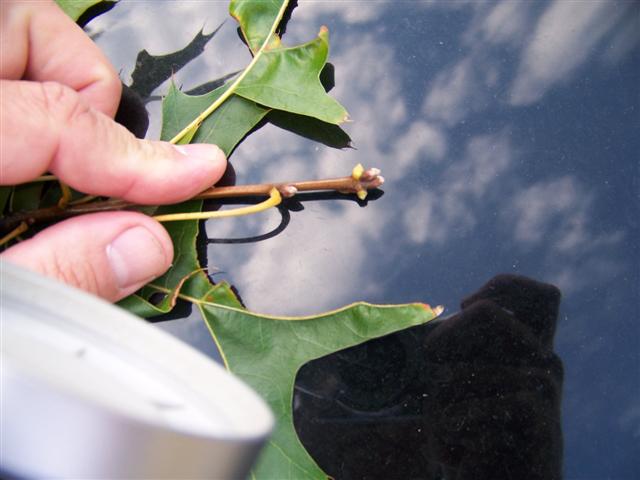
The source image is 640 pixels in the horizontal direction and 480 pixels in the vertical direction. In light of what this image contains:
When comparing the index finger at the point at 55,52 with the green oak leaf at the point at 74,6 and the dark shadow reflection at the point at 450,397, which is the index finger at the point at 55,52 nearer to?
the green oak leaf at the point at 74,6

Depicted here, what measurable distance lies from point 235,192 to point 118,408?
29 cm

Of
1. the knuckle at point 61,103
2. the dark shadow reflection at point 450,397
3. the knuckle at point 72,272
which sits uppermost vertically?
the knuckle at point 61,103

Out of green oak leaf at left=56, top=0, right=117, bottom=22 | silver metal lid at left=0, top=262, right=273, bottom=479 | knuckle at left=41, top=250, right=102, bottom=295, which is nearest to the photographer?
silver metal lid at left=0, top=262, right=273, bottom=479

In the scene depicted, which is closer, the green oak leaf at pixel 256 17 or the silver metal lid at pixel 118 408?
the silver metal lid at pixel 118 408

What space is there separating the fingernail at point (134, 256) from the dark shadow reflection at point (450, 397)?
0.15 m

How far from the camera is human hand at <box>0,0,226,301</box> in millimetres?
493

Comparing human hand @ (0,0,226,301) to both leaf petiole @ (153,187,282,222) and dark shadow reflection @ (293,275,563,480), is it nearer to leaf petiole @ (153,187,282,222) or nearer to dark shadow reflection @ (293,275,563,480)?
leaf petiole @ (153,187,282,222)

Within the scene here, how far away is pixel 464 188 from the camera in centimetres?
58

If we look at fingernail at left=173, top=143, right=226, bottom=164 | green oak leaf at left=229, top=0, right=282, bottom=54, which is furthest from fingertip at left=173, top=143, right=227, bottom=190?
green oak leaf at left=229, top=0, right=282, bottom=54

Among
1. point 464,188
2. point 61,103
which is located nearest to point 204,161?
point 61,103

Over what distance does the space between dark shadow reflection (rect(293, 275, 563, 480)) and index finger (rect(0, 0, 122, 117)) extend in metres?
0.29

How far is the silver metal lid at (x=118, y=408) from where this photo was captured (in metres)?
0.30

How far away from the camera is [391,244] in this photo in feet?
1.88

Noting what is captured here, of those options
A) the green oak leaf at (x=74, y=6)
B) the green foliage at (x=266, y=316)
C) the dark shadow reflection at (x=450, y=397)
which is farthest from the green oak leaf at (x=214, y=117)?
the dark shadow reflection at (x=450, y=397)
